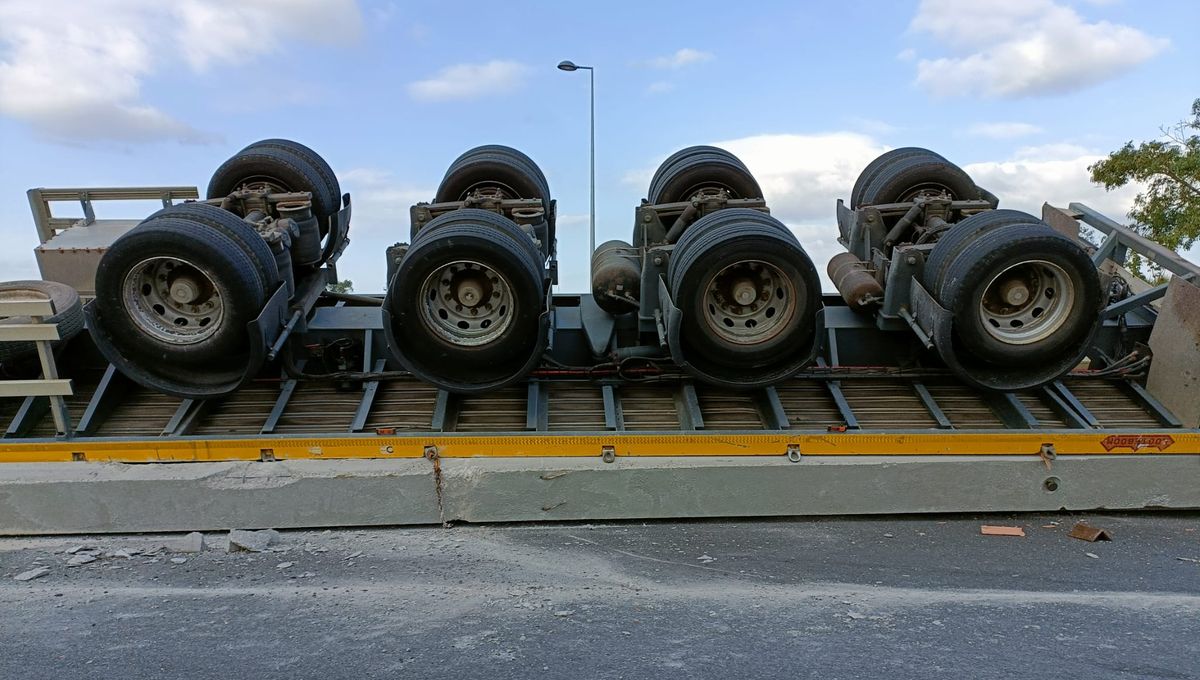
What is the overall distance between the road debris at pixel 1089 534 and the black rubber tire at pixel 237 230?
5.26 metres

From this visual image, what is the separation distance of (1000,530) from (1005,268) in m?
1.61

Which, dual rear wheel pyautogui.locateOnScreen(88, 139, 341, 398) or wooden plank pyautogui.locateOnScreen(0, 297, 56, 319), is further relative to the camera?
dual rear wheel pyautogui.locateOnScreen(88, 139, 341, 398)

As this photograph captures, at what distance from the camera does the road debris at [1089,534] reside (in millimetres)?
4910

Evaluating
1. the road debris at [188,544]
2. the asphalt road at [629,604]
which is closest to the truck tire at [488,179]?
the asphalt road at [629,604]

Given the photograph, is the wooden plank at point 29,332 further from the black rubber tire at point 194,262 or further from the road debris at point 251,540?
the road debris at point 251,540

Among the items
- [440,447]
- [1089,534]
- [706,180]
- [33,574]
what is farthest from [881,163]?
[33,574]

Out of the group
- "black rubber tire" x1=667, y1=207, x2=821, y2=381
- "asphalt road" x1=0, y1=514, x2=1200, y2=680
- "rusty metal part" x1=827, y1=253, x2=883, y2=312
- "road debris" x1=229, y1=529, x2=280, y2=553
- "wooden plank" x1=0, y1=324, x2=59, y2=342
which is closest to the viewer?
"asphalt road" x1=0, y1=514, x2=1200, y2=680

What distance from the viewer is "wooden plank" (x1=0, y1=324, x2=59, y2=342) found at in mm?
4996

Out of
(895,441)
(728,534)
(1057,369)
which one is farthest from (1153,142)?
(728,534)

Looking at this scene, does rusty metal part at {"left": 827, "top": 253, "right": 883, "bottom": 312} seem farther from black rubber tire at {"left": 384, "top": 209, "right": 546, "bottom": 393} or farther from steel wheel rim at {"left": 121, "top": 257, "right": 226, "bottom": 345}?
steel wheel rim at {"left": 121, "top": 257, "right": 226, "bottom": 345}

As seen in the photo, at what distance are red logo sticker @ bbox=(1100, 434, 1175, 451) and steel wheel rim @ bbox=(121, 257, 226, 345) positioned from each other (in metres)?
5.62

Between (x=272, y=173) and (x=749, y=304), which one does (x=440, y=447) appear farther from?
(x=272, y=173)

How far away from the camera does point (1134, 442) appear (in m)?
5.24

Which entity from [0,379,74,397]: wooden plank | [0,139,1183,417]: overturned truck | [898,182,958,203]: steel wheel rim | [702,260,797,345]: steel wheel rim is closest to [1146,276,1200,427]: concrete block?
[0,139,1183,417]: overturned truck
